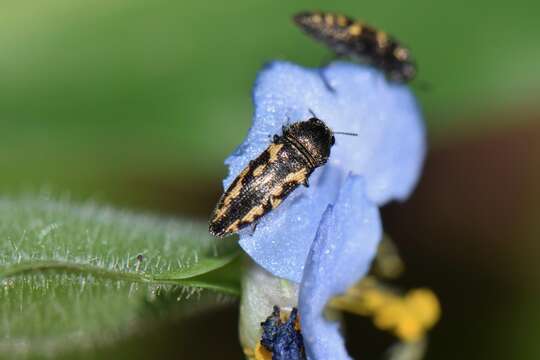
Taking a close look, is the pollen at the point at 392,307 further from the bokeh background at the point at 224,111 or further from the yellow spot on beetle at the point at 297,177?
the bokeh background at the point at 224,111

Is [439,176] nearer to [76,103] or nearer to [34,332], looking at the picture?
[76,103]

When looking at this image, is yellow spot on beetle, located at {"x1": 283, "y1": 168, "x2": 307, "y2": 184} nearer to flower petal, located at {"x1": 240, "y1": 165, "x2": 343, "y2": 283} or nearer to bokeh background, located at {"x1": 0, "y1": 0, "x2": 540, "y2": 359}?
flower petal, located at {"x1": 240, "y1": 165, "x2": 343, "y2": 283}

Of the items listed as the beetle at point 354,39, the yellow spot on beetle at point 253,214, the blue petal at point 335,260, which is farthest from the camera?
the beetle at point 354,39

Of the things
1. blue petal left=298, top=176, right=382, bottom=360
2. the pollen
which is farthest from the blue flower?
the pollen

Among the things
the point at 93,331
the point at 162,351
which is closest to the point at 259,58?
the point at 162,351

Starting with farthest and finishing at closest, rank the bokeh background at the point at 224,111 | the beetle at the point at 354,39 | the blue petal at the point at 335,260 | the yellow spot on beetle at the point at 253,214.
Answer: the bokeh background at the point at 224,111 < the beetle at the point at 354,39 < the yellow spot on beetle at the point at 253,214 < the blue petal at the point at 335,260

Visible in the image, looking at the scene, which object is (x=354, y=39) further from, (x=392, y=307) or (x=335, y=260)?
(x=335, y=260)

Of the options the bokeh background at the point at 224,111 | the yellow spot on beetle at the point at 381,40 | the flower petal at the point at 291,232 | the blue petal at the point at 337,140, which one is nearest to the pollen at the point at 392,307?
the blue petal at the point at 337,140
